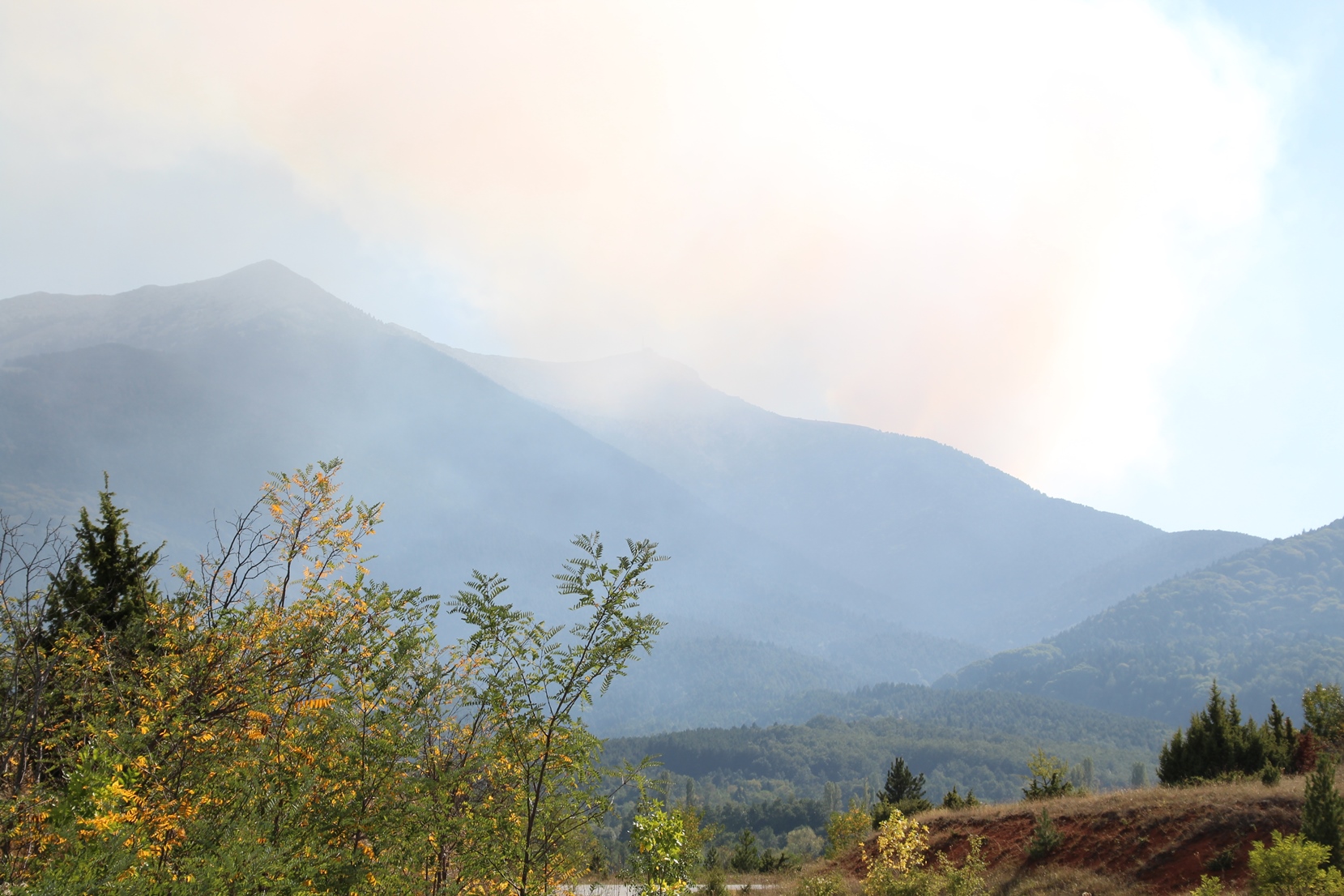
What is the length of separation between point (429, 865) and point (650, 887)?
4869 millimetres

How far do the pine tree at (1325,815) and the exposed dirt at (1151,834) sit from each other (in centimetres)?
266

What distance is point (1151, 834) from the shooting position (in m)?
18.7

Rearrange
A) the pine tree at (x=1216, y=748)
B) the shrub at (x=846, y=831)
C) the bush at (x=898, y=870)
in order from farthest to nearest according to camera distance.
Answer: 1. the shrub at (x=846, y=831)
2. the pine tree at (x=1216, y=748)
3. the bush at (x=898, y=870)

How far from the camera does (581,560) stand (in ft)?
22.5

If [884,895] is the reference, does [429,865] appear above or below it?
above

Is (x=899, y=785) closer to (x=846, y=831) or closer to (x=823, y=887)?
(x=846, y=831)

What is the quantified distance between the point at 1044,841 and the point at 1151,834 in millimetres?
2949

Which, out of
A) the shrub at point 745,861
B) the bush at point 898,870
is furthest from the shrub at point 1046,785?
the shrub at point 745,861

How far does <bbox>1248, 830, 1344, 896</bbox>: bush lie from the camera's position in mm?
10969

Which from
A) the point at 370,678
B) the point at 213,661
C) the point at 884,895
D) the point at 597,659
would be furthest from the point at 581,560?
the point at 884,895

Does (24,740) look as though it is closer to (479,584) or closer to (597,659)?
(479,584)

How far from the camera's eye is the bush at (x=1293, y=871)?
36.0ft

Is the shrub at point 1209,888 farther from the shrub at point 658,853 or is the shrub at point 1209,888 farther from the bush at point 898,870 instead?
the shrub at point 658,853

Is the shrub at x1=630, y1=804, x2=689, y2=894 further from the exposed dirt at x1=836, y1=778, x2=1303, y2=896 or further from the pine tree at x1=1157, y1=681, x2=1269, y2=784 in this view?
the pine tree at x1=1157, y1=681, x2=1269, y2=784
